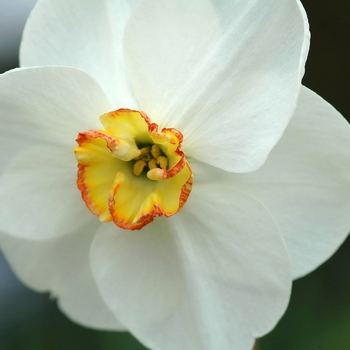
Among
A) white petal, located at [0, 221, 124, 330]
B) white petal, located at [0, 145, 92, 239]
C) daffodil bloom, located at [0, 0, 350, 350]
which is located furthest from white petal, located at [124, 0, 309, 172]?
white petal, located at [0, 221, 124, 330]

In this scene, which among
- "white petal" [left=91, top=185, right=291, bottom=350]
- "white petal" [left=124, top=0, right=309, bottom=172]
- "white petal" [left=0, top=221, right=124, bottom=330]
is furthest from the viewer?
"white petal" [left=0, top=221, right=124, bottom=330]

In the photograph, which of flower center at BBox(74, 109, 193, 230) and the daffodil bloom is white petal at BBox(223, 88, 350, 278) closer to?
the daffodil bloom

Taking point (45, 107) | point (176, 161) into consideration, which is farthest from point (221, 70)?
point (45, 107)

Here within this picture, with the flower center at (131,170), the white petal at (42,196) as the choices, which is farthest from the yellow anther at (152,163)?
the white petal at (42,196)

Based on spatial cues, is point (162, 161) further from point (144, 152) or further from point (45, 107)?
point (45, 107)

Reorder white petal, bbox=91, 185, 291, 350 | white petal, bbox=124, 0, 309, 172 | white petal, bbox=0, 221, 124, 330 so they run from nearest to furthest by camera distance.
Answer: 1. white petal, bbox=124, 0, 309, 172
2. white petal, bbox=91, 185, 291, 350
3. white petal, bbox=0, 221, 124, 330

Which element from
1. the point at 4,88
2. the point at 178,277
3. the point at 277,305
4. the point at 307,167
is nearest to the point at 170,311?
the point at 178,277
